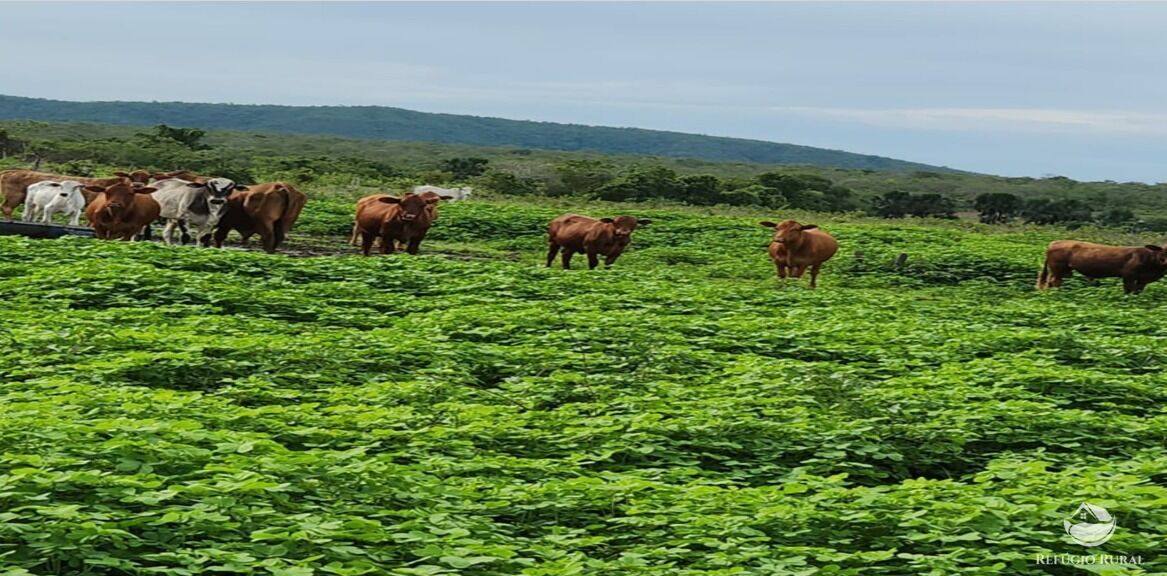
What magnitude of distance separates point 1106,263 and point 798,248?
22.3ft

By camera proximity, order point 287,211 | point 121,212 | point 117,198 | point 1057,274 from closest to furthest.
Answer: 1. point 117,198
2. point 121,212
3. point 287,211
4. point 1057,274

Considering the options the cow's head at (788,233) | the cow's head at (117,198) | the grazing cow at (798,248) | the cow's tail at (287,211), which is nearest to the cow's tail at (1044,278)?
the grazing cow at (798,248)

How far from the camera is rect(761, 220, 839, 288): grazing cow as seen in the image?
80.6ft

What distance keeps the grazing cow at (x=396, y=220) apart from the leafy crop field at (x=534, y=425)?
6.25 metres

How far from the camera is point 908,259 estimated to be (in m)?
27.7

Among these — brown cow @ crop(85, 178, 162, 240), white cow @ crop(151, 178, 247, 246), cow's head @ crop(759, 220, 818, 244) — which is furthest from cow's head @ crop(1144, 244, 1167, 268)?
brown cow @ crop(85, 178, 162, 240)

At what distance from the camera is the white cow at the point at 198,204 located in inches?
924

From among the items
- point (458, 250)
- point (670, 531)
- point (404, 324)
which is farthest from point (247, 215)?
point (670, 531)

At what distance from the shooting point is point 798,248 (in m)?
24.8

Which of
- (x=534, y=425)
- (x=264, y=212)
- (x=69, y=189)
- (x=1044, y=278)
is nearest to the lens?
(x=534, y=425)

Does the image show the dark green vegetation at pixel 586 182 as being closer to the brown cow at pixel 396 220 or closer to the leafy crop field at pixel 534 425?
the brown cow at pixel 396 220

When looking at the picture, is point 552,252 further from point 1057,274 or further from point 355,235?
point 1057,274

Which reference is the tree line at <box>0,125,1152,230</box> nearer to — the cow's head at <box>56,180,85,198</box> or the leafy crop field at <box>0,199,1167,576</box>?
the cow's head at <box>56,180,85,198</box>

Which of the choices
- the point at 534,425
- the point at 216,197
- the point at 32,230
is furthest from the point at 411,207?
the point at 534,425
